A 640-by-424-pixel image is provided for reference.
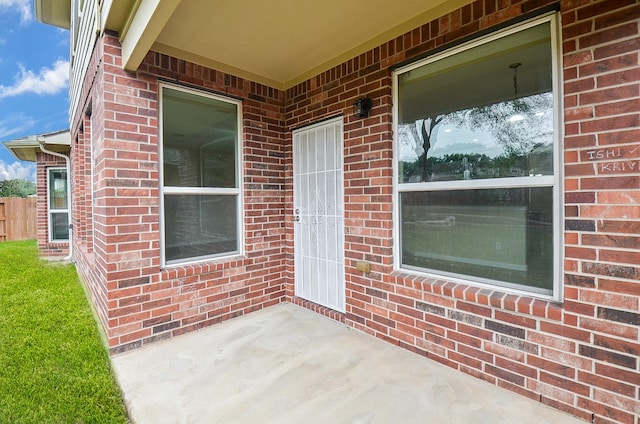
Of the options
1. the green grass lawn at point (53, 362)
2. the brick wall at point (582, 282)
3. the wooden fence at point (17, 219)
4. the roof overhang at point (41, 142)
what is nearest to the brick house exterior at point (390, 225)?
the brick wall at point (582, 282)

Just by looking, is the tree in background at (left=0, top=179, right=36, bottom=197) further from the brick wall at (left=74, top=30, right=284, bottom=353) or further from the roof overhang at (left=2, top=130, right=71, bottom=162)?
the brick wall at (left=74, top=30, right=284, bottom=353)

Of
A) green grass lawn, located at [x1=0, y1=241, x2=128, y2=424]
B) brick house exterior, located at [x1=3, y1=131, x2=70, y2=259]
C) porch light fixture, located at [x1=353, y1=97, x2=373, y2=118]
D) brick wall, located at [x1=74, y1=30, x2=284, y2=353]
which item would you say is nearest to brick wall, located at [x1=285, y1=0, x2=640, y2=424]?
porch light fixture, located at [x1=353, y1=97, x2=373, y2=118]

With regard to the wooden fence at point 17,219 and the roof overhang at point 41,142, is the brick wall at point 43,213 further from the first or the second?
the wooden fence at point 17,219

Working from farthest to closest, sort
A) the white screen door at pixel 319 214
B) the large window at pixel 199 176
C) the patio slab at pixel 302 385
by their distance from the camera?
1. the white screen door at pixel 319 214
2. the large window at pixel 199 176
3. the patio slab at pixel 302 385

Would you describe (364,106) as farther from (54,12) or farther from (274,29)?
(54,12)

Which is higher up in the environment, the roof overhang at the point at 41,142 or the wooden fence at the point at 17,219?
the roof overhang at the point at 41,142

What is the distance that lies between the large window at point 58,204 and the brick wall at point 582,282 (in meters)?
8.61

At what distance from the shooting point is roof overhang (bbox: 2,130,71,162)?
6559 mm

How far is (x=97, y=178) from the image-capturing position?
119 inches

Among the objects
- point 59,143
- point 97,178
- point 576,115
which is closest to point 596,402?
point 576,115

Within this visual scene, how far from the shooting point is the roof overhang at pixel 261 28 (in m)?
2.38

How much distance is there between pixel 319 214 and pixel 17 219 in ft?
42.4

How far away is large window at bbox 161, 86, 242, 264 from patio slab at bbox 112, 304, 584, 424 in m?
0.93

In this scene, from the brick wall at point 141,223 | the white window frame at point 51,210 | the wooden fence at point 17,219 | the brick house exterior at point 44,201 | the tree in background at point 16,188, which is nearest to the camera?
the brick wall at point 141,223
